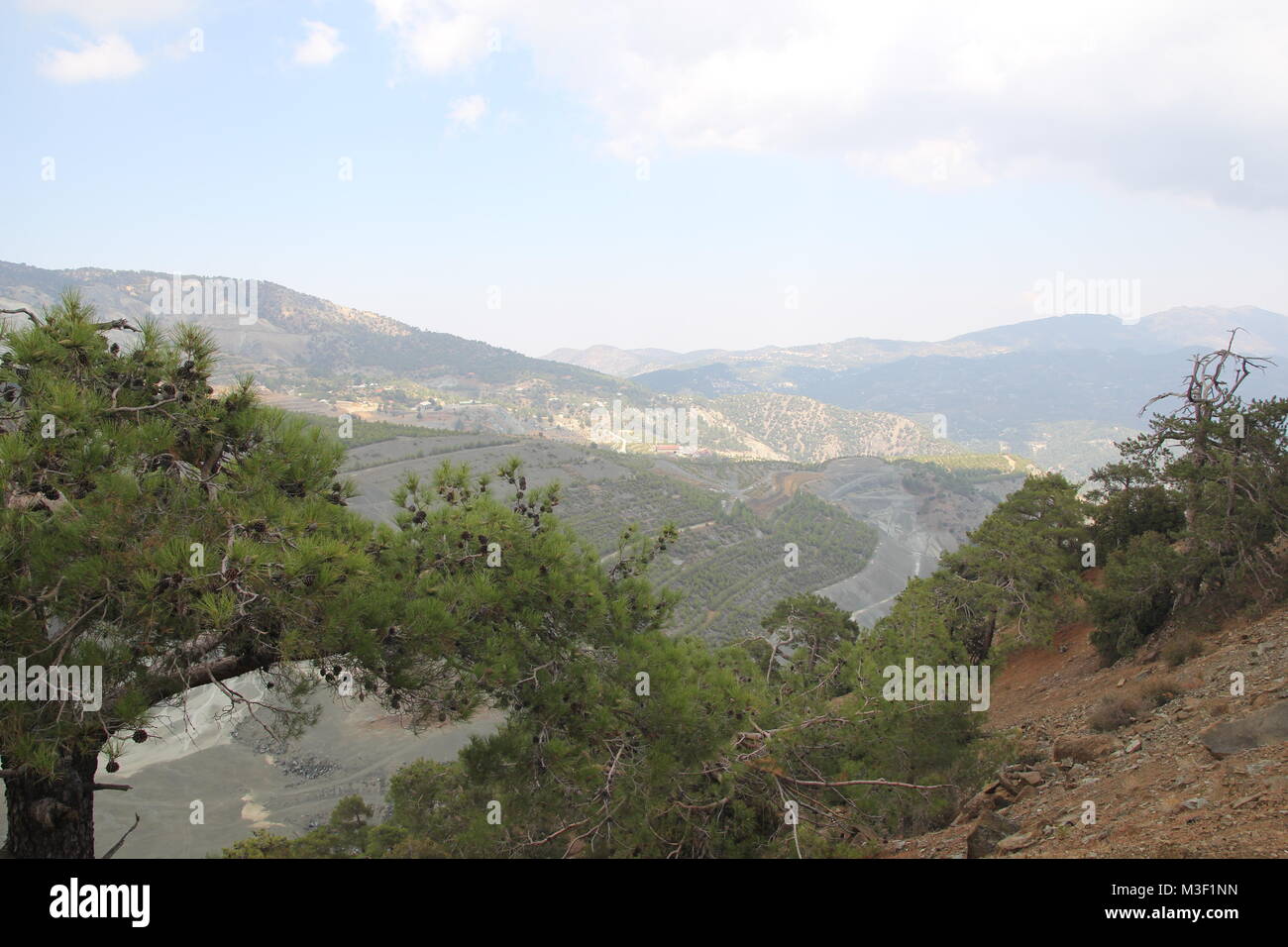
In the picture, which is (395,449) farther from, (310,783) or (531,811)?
(531,811)

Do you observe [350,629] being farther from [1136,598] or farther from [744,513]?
[744,513]

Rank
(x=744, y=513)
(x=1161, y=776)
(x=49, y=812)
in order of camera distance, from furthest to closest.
A: (x=744, y=513) → (x=1161, y=776) → (x=49, y=812)

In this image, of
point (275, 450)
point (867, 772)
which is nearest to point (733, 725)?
point (867, 772)

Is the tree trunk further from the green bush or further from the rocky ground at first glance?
the green bush

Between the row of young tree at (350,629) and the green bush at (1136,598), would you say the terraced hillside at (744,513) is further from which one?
the row of young tree at (350,629)

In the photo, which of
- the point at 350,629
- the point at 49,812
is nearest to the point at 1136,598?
Answer: the point at 350,629

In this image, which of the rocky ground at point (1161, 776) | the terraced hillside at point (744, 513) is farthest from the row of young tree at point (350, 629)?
the terraced hillside at point (744, 513)
